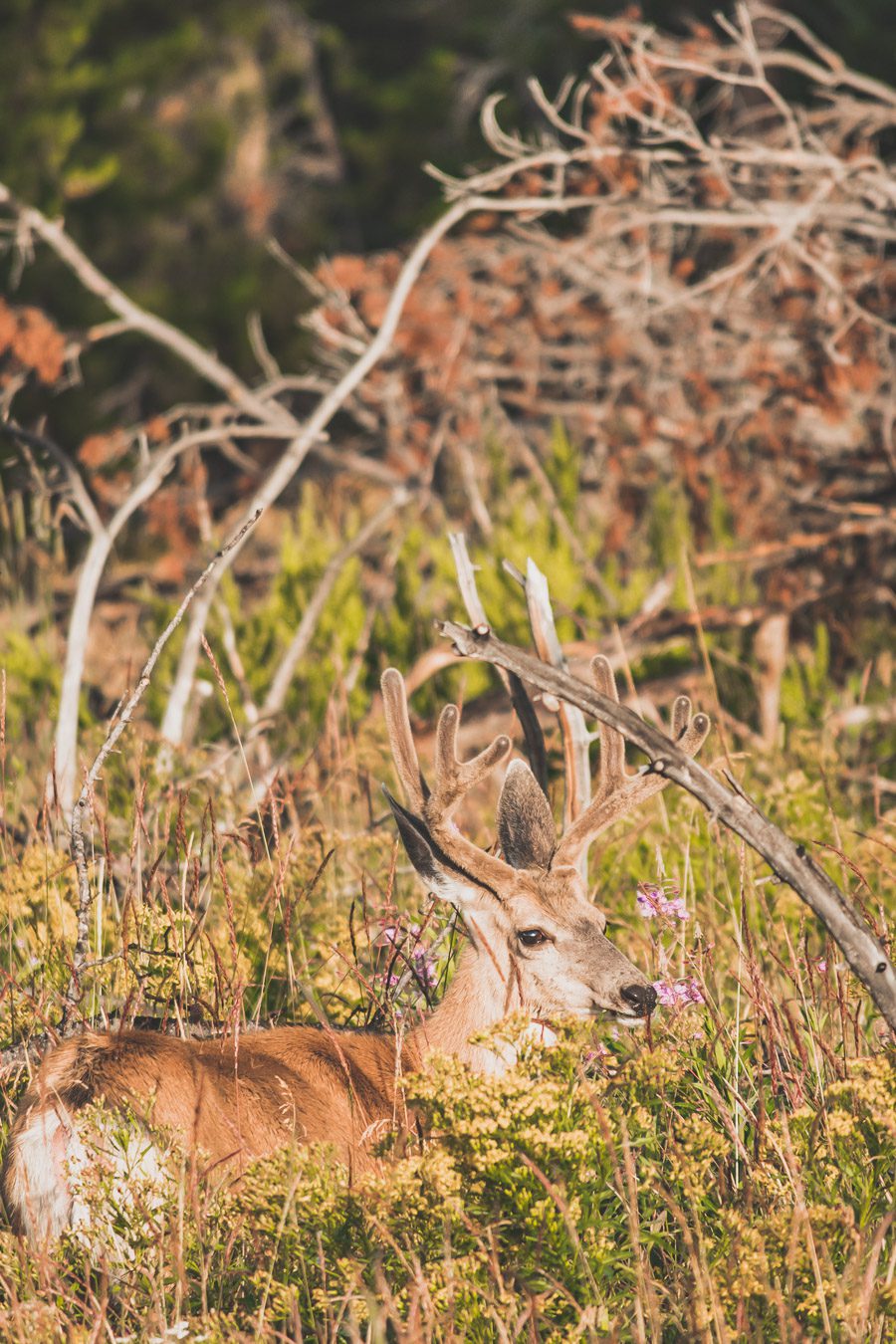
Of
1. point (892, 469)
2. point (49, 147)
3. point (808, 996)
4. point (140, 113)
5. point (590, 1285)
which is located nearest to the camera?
point (590, 1285)

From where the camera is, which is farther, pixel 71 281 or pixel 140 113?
pixel 140 113

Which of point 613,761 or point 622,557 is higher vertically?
point 613,761

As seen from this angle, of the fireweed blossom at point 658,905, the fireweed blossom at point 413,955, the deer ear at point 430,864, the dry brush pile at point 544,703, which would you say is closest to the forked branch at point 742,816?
the dry brush pile at point 544,703

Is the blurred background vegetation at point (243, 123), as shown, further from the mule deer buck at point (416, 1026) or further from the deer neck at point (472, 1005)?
the deer neck at point (472, 1005)

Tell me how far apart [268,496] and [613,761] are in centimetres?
182

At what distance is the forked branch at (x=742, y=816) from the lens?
2713mm

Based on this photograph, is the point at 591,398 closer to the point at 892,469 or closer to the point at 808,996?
the point at 892,469

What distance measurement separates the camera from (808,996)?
11.7ft

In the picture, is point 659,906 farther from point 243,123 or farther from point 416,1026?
point 243,123

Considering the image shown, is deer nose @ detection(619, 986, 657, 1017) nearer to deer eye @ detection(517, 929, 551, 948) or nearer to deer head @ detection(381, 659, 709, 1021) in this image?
deer head @ detection(381, 659, 709, 1021)

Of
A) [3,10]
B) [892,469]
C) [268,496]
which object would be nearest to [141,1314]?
[268,496]

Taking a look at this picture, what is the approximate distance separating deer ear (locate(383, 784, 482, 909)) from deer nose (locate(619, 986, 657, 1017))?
1.47 feet

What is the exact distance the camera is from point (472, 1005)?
369cm

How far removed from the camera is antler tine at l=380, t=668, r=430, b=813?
11.3ft
